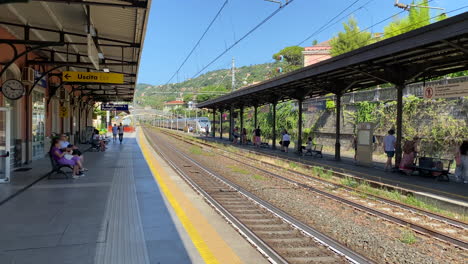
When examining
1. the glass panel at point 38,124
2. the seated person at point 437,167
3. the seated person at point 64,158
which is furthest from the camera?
the glass panel at point 38,124

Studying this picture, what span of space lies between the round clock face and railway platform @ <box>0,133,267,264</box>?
2.76 metres

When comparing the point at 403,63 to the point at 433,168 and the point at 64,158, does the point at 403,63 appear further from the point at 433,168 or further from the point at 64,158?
the point at 64,158

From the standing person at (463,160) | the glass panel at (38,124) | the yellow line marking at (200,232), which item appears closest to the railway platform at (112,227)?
the yellow line marking at (200,232)

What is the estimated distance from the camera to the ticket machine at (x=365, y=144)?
15.4 meters

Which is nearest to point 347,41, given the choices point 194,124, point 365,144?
point 194,124

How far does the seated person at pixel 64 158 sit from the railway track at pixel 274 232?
375cm

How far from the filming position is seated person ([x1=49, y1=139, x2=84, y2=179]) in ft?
33.1

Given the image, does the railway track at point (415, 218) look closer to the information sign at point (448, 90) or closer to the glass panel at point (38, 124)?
the information sign at point (448, 90)

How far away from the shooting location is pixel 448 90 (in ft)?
37.8

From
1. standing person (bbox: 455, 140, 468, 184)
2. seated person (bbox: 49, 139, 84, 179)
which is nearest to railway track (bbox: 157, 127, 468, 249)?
standing person (bbox: 455, 140, 468, 184)

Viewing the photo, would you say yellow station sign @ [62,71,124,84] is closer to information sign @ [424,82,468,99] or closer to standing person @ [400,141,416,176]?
standing person @ [400,141,416,176]

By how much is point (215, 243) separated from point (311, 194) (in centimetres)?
502

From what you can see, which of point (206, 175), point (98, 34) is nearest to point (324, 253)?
point (206, 175)

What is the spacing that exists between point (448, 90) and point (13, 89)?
13.4m
